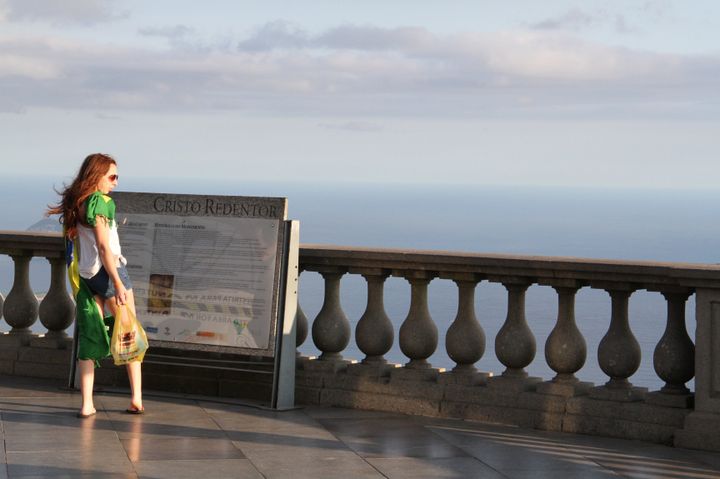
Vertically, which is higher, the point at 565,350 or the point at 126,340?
the point at 565,350

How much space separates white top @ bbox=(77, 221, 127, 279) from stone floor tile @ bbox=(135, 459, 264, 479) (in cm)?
181

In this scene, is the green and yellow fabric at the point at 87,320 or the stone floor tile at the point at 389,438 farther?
the green and yellow fabric at the point at 87,320

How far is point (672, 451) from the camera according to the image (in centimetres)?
828

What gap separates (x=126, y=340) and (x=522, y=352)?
110 inches

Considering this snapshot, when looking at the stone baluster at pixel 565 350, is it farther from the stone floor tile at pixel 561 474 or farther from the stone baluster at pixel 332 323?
the stone baluster at pixel 332 323

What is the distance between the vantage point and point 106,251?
8641mm

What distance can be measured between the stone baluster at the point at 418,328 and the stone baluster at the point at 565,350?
0.94 m

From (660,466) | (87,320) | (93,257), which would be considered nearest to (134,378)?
(87,320)

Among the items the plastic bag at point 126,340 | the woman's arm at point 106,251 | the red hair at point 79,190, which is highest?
the red hair at point 79,190

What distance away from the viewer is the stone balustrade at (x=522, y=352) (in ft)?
27.6

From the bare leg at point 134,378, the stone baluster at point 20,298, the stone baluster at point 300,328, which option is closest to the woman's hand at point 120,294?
the bare leg at point 134,378

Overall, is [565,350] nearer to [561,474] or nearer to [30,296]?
[561,474]

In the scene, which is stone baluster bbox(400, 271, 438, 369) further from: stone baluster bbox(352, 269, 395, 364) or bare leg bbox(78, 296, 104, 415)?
bare leg bbox(78, 296, 104, 415)

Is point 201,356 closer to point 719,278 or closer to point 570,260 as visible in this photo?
point 570,260
